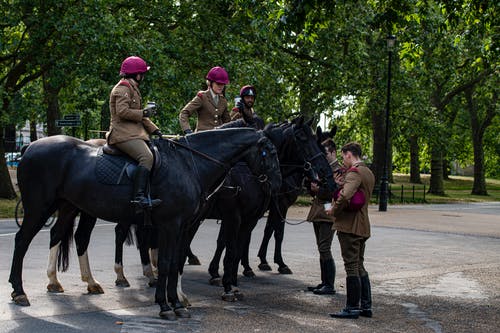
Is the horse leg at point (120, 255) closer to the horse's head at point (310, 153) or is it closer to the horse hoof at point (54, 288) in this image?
the horse hoof at point (54, 288)

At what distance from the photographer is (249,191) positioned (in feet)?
35.2

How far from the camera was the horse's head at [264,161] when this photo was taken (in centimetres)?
967

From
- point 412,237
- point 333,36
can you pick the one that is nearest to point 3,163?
point 333,36

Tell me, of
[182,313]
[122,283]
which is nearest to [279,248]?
[122,283]

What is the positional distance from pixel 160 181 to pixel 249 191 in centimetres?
186

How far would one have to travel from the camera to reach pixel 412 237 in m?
20.5

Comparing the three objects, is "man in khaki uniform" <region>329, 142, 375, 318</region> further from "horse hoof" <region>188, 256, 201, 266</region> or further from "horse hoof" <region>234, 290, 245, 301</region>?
"horse hoof" <region>188, 256, 201, 266</region>

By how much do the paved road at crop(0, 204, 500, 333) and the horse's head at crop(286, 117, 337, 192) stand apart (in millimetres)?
1598

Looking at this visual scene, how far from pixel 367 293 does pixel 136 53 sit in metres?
16.9

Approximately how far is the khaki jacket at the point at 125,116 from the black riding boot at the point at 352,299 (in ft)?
9.27

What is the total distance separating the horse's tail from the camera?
34.0ft

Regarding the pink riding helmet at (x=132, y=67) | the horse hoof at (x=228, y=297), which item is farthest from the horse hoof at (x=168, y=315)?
the pink riding helmet at (x=132, y=67)

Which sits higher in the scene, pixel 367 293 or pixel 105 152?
pixel 105 152

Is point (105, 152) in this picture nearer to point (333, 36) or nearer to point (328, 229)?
point (328, 229)
